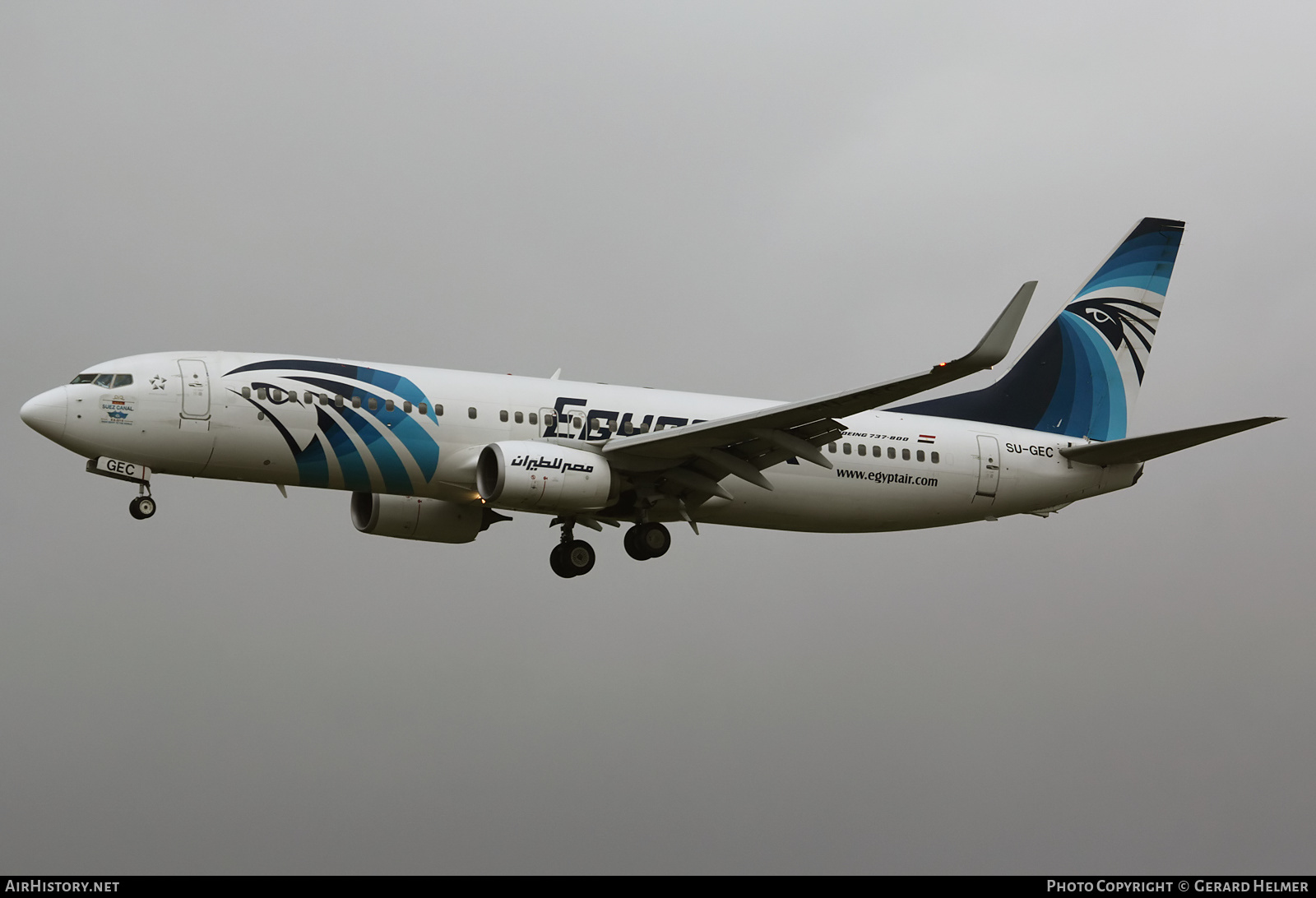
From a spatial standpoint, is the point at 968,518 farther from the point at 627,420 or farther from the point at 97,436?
the point at 97,436

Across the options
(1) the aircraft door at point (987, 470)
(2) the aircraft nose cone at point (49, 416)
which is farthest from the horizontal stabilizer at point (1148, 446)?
(2) the aircraft nose cone at point (49, 416)

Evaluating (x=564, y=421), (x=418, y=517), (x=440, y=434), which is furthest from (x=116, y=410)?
(x=564, y=421)

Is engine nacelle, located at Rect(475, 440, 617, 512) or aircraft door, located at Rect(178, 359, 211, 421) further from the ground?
aircraft door, located at Rect(178, 359, 211, 421)

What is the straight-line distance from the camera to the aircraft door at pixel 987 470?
35969 millimetres

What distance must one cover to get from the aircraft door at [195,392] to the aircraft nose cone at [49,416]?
2.26 metres

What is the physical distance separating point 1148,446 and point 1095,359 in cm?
551

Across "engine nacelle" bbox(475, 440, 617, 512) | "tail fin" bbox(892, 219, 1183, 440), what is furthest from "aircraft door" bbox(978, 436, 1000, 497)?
"engine nacelle" bbox(475, 440, 617, 512)

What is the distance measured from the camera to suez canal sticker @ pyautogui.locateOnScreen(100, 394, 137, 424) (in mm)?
29828

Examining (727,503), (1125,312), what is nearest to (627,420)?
(727,503)

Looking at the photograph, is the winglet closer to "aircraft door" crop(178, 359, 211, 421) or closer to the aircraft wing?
the aircraft wing

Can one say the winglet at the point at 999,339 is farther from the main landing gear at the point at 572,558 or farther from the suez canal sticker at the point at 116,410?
the suez canal sticker at the point at 116,410

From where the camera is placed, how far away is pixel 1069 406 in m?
38.7

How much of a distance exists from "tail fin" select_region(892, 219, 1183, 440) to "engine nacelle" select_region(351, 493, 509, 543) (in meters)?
10.7

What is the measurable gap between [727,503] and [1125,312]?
14.0 meters
